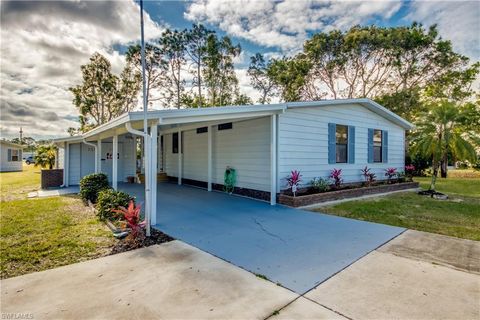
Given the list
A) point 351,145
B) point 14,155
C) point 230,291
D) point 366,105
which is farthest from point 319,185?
point 14,155

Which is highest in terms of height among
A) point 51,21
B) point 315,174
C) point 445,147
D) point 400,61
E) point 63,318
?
point 400,61

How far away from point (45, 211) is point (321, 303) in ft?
23.7

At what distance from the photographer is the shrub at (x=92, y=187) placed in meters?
7.97

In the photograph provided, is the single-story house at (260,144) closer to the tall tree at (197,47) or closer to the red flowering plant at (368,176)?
the red flowering plant at (368,176)

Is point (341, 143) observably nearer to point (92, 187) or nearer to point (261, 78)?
point (92, 187)

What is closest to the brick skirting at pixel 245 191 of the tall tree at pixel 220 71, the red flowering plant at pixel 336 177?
the red flowering plant at pixel 336 177

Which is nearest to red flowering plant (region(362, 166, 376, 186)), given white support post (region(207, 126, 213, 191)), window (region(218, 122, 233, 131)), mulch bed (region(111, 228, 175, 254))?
window (region(218, 122, 233, 131))

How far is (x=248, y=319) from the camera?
2252 mm

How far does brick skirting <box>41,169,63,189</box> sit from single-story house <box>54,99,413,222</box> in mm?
319

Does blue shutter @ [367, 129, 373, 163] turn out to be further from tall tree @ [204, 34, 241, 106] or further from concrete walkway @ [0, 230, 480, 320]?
tall tree @ [204, 34, 241, 106]

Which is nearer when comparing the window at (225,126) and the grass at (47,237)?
the grass at (47,237)

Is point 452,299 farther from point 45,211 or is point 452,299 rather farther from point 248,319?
point 45,211

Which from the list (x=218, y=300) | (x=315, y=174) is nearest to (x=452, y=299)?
(x=218, y=300)

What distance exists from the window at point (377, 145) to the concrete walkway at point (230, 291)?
775cm
